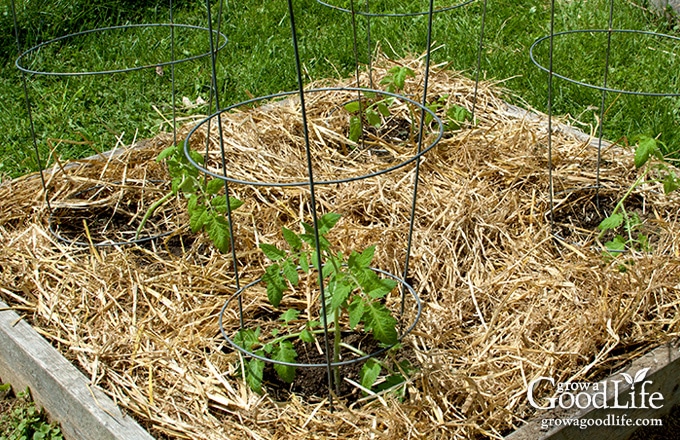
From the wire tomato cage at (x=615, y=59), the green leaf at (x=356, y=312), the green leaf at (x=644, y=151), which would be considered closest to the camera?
the green leaf at (x=356, y=312)

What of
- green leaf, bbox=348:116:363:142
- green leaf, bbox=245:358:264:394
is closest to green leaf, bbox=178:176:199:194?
green leaf, bbox=245:358:264:394

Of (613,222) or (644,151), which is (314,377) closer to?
(613,222)

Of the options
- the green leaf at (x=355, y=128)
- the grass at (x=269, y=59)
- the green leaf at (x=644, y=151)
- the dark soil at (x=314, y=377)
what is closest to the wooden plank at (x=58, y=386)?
the dark soil at (x=314, y=377)

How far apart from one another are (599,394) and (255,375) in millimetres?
922

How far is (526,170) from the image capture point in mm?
3225

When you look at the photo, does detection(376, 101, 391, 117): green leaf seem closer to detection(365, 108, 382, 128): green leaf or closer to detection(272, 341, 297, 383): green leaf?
detection(365, 108, 382, 128): green leaf

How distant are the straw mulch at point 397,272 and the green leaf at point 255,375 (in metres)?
0.04

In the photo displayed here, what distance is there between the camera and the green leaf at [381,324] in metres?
1.94

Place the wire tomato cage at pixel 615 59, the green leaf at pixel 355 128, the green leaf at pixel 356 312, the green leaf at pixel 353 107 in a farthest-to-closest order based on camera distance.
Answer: the wire tomato cage at pixel 615 59, the green leaf at pixel 353 107, the green leaf at pixel 355 128, the green leaf at pixel 356 312

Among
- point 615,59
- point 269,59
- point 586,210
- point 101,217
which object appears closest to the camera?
point 586,210

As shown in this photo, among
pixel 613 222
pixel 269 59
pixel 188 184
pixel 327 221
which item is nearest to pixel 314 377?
pixel 327 221

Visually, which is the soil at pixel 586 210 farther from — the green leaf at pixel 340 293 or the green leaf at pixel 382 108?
the green leaf at pixel 340 293

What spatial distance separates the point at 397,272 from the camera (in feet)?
8.95

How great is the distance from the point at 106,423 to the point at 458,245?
1.39 meters
